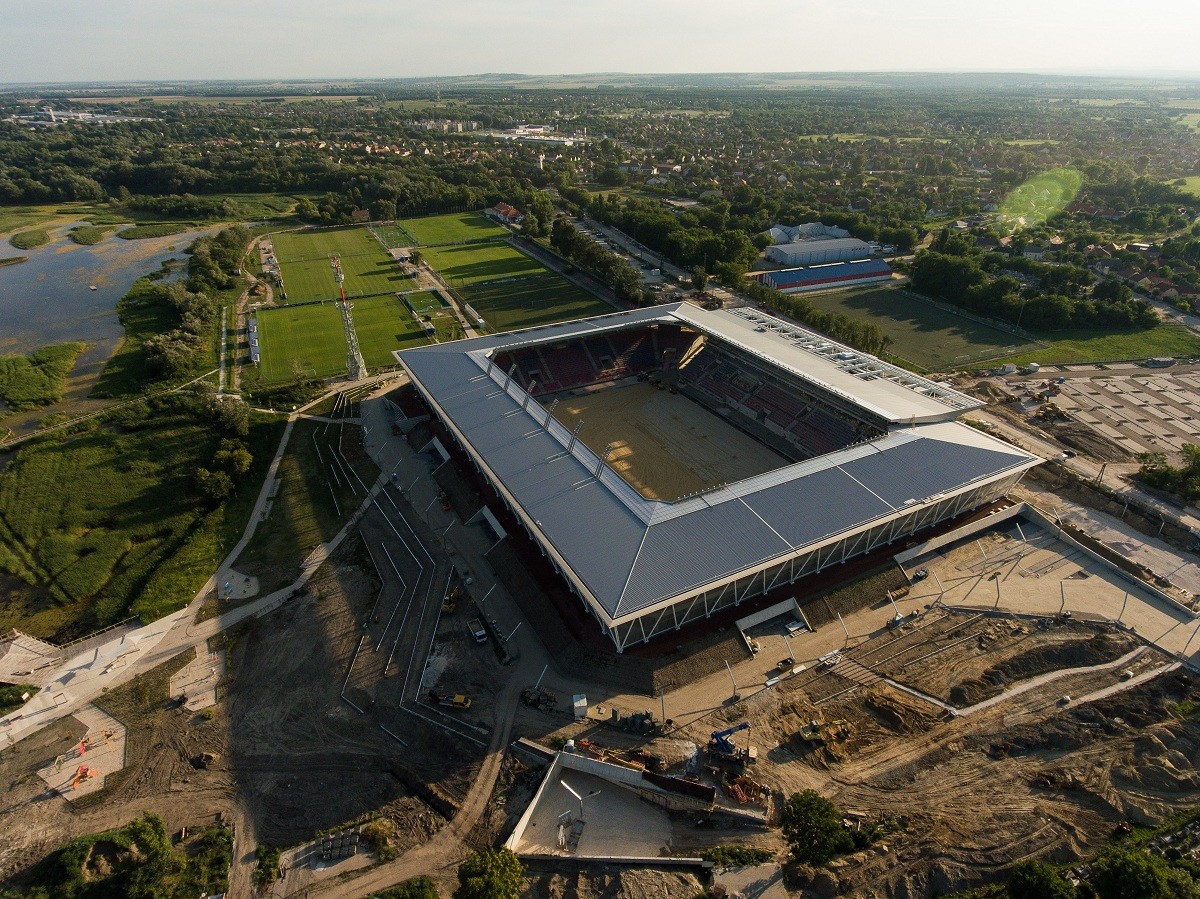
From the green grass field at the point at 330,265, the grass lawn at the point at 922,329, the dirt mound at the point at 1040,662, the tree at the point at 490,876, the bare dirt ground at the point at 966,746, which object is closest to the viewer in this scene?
the tree at the point at 490,876

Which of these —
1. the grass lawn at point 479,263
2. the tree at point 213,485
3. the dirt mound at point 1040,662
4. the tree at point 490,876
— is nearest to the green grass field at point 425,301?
the grass lawn at point 479,263

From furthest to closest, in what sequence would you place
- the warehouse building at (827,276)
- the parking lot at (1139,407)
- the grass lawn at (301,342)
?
the warehouse building at (827,276), the grass lawn at (301,342), the parking lot at (1139,407)

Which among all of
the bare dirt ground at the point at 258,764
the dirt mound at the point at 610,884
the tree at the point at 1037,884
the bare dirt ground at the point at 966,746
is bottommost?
the bare dirt ground at the point at 258,764

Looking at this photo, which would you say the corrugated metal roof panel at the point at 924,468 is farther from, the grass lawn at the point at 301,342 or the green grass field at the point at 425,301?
the green grass field at the point at 425,301

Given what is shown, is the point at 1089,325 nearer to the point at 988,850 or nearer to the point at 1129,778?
the point at 1129,778

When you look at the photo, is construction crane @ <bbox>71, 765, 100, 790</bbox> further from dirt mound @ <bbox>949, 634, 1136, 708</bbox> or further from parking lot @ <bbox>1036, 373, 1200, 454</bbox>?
parking lot @ <bbox>1036, 373, 1200, 454</bbox>

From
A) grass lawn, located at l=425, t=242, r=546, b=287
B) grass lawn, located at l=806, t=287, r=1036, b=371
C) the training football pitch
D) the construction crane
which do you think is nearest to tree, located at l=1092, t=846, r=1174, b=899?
the construction crane
